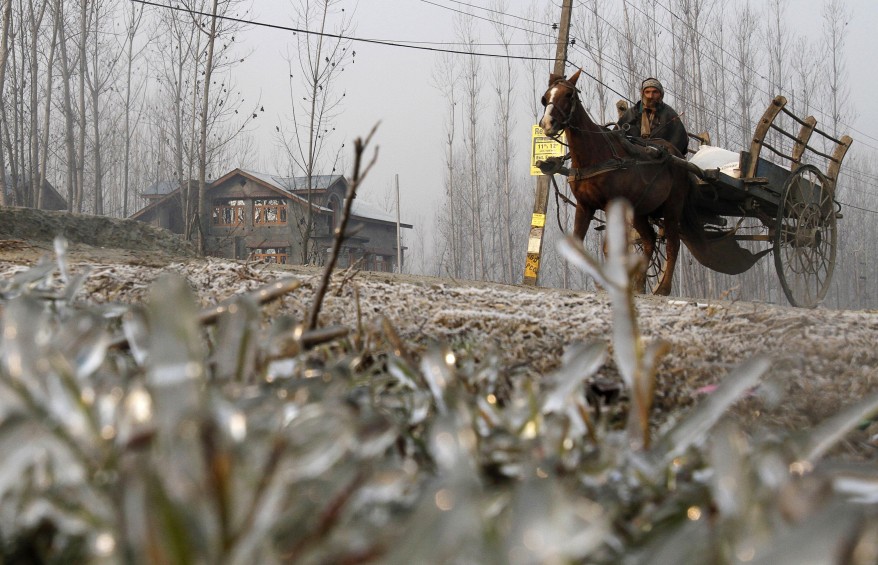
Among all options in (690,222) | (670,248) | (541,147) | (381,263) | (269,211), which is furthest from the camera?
(381,263)

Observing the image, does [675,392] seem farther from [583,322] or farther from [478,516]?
[478,516]

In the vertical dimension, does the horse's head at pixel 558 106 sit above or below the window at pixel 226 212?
below

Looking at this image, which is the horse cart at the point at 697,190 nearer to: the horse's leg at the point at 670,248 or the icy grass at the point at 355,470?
the horse's leg at the point at 670,248

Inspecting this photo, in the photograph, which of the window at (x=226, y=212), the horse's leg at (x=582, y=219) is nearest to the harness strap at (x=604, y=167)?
the horse's leg at (x=582, y=219)

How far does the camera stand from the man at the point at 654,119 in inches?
346

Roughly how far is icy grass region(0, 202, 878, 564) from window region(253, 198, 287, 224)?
32.5 metres

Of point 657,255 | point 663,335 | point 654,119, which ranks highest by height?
point 654,119

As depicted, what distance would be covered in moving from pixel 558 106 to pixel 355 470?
22.5 feet

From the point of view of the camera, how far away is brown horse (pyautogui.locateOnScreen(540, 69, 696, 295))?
693 centimetres

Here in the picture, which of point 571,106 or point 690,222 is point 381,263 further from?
point 571,106

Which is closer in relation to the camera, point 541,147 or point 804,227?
point 804,227

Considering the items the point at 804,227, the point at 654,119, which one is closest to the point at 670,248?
the point at 654,119

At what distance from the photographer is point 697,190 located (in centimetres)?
820

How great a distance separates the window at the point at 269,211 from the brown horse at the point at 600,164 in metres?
26.1
